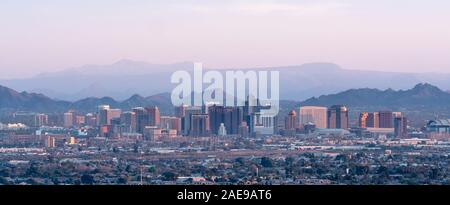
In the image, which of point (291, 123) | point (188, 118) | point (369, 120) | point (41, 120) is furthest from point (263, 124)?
point (41, 120)

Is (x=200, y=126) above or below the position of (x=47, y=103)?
below

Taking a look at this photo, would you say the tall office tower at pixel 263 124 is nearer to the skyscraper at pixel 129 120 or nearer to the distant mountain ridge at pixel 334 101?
the distant mountain ridge at pixel 334 101

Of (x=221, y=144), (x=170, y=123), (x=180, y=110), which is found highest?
(x=180, y=110)

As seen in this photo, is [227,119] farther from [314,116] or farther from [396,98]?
[396,98]

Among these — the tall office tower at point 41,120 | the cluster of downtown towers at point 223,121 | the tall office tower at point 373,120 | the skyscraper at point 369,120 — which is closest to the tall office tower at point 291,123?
the cluster of downtown towers at point 223,121
